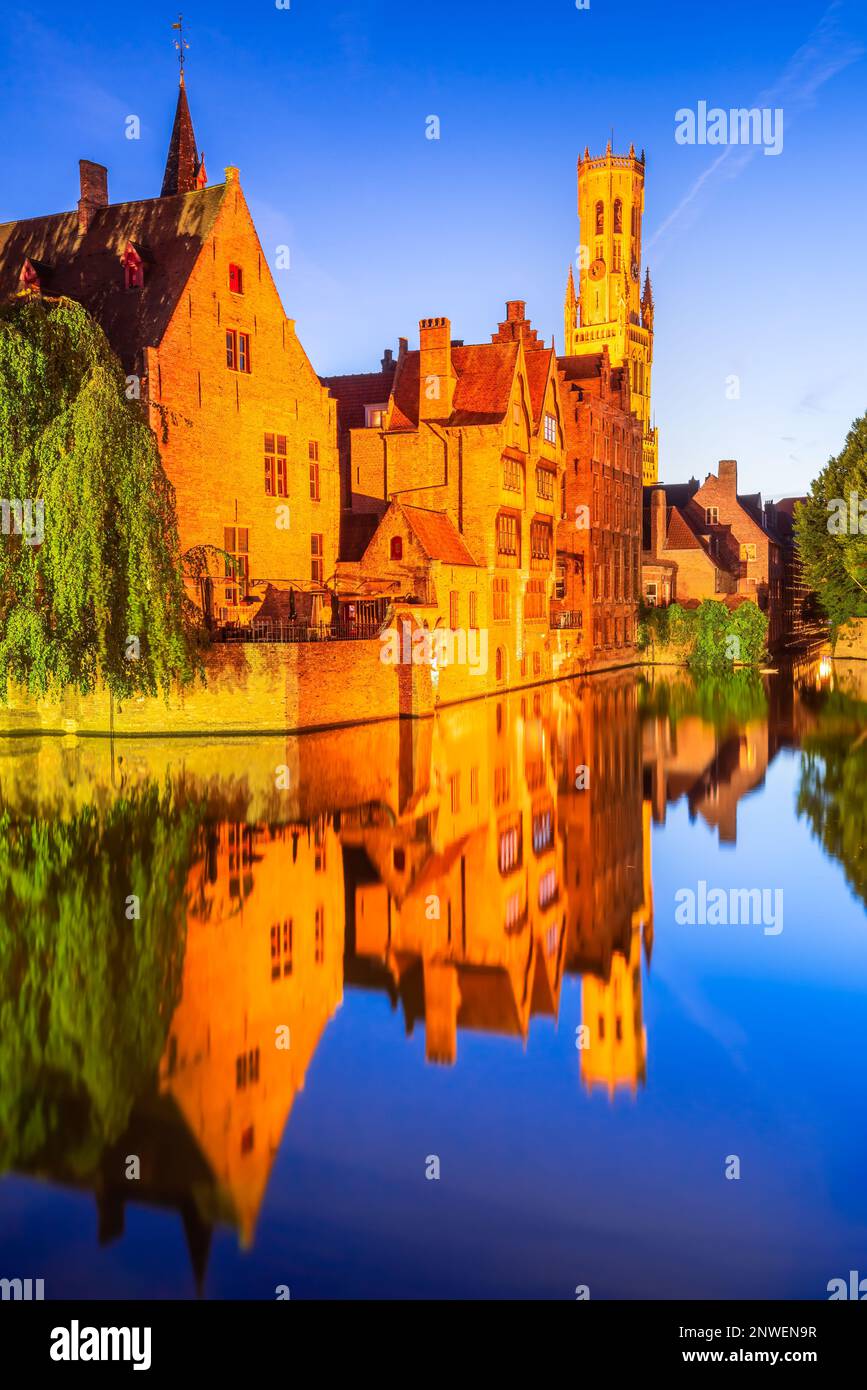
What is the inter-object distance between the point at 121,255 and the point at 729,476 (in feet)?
156

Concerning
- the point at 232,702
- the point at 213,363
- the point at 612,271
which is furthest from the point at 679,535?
the point at 612,271

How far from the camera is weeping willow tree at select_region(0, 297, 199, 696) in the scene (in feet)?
77.8

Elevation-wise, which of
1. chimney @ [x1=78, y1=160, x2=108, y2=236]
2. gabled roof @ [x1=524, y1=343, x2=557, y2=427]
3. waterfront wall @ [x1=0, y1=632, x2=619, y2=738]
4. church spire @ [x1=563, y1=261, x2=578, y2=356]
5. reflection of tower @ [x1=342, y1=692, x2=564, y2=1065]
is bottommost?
Result: reflection of tower @ [x1=342, y1=692, x2=564, y2=1065]

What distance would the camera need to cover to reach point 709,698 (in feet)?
145

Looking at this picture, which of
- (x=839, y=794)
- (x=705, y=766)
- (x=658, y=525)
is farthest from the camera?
(x=658, y=525)

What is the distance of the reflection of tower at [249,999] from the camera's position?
306 inches

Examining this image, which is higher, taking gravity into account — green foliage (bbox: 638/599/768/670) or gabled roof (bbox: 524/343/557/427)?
→ gabled roof (bbox: 524/343/557/427)

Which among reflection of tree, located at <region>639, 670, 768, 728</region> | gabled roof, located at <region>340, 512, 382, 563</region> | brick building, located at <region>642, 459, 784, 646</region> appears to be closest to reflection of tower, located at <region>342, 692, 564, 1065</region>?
reflection of tree, located at <region>639, 670, 768, 728</region>

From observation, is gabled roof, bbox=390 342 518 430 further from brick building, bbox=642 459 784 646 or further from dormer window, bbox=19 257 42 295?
brick building, bbox=642 459 784 646

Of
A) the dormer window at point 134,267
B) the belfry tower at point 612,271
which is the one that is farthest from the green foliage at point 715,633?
the belfry tower at point 612,271

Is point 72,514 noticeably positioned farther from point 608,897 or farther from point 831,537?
point 831,537

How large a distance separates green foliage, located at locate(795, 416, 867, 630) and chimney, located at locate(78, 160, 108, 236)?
37511 mm

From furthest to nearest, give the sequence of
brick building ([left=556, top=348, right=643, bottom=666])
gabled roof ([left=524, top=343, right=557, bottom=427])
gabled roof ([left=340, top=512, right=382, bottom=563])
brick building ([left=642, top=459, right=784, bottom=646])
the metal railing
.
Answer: brick building ([left=642, top=459, right=784, bottom=646]) → brick building ([left=556, top=348, right=643, bottom=666]) → gabled roof ([left=524, top=343, right=557, bottom=427]) → gabled roof ([left=340, top=512, right=382, bottom=563]) → the metal railing

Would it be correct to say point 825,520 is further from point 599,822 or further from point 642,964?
point 642,964
